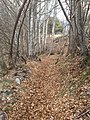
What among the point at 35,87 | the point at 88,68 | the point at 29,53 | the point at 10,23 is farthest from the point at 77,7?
the point at 29,53

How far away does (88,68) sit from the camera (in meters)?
8.45

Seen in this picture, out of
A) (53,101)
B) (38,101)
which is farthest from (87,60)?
(38,101)

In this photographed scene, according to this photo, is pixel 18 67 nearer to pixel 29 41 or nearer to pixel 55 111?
pixel 29 41

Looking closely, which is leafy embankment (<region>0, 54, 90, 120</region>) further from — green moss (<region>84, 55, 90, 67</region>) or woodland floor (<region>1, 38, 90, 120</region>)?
green moss (<region>84, 55, 90, 67</region>)

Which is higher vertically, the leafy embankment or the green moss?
the green moss

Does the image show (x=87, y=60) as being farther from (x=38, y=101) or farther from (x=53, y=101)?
(x=38, y=101)

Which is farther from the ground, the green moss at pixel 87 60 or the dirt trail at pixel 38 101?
the green moss at pixel 87 60

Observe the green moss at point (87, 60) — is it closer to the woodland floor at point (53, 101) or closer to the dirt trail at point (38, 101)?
the woodland floor at point (53, 101)

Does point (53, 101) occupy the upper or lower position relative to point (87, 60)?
lower

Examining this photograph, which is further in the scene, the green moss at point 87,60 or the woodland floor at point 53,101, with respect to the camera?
the green moss at point 87,60

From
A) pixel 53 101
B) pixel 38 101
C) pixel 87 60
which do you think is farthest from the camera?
pixel 87 60

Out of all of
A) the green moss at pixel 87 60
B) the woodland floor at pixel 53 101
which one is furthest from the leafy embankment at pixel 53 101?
the green moss at pixel 87 60

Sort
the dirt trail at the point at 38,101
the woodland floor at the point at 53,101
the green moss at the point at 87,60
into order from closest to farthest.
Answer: the woodland floor at the point at 53,101, the dirt trail at the point at 38,101, the green moss at the point at 87,60

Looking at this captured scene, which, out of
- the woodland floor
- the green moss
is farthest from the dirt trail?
the green moss
